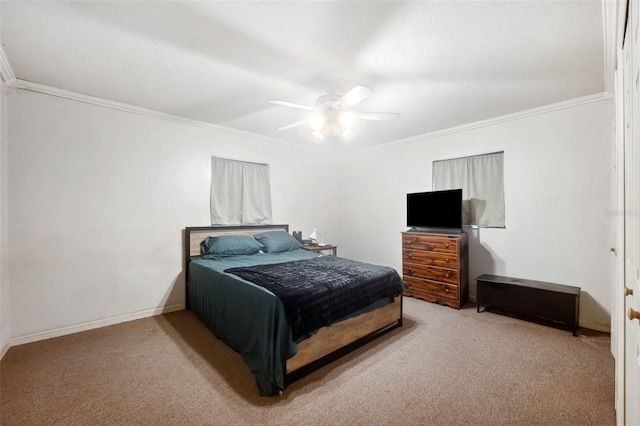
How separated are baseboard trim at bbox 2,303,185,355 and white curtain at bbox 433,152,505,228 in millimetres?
4229

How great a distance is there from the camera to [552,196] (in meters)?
3.30

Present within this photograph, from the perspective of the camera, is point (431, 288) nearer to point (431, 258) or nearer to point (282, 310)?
point (431, 258)

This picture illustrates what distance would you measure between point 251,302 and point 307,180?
3.34m

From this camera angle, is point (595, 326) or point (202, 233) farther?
point (202, 233)

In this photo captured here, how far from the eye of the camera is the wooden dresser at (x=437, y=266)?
3650 mm

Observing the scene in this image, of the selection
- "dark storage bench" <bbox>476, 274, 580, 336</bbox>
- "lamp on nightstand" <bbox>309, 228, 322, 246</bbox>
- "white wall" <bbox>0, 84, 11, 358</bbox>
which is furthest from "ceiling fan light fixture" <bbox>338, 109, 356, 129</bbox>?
"white wall" <bbox>0, 84, 11, 358</bbox>

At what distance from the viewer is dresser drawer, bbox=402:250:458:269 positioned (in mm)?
3677

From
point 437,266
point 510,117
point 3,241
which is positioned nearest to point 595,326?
point 437,266

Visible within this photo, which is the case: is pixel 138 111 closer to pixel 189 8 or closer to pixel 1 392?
pixel 189 8

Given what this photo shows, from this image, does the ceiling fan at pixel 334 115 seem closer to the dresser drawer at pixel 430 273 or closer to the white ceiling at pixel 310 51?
the white ceiling at pixel 310 51

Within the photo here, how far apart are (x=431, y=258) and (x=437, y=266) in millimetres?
133

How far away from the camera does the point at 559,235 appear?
3.26 m

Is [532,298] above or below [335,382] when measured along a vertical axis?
above

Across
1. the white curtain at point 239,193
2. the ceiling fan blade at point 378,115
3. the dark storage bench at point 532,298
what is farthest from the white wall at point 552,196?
the white curtain at point 239,193
